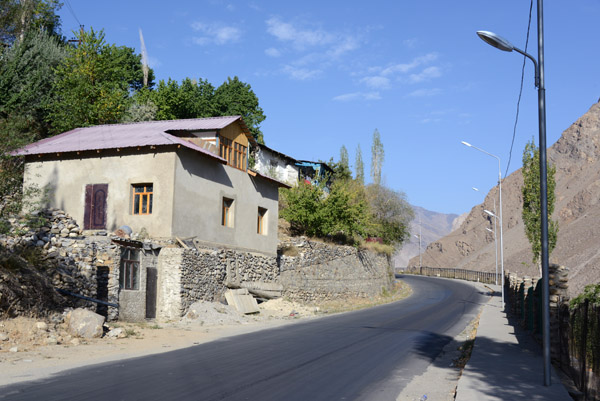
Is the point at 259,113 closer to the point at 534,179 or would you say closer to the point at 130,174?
A: the point at 534,179

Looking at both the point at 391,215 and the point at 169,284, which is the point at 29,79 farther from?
the point at 391,215

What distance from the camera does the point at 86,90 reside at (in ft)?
129

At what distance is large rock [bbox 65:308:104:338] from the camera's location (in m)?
16.3

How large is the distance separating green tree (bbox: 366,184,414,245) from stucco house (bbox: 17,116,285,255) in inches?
1197

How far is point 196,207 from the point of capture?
27234 millimetres

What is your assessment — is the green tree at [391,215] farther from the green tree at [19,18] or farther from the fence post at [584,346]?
the fence post at [584,346]

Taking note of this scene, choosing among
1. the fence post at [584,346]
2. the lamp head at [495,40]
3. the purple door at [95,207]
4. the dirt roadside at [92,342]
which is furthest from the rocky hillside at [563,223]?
the lamp head at [495,40]

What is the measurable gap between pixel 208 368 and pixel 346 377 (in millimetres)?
2967

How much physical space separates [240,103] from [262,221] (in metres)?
25.7

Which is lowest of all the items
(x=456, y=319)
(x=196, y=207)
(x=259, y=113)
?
(x=456, y=319)

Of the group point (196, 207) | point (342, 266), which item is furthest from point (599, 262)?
point (196, 207)

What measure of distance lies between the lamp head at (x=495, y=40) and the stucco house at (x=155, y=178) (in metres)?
17.5

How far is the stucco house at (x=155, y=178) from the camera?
84.9ft

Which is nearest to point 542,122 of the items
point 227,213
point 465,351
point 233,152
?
point 465,351
